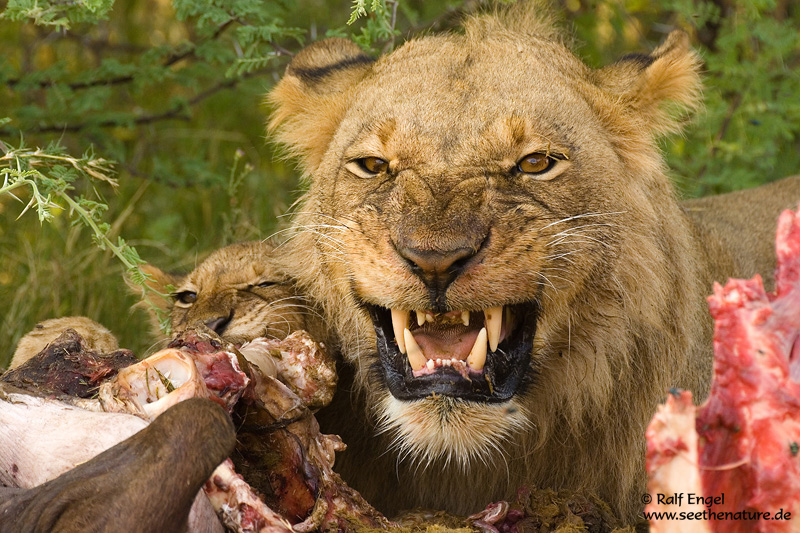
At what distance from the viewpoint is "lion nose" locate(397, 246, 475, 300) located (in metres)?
2.58

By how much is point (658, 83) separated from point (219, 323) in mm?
1647

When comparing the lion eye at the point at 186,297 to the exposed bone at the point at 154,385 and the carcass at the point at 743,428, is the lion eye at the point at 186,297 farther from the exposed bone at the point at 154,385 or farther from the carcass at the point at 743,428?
the carcass at the point at 743,428

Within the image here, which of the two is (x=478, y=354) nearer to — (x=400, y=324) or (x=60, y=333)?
(x=400, y=324)

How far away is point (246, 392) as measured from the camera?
104 inches

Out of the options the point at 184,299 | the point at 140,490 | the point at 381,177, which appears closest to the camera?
the point at 140,490

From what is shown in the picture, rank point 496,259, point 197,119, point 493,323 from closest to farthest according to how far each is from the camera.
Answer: point 496,259
point 493,323
point 197,119

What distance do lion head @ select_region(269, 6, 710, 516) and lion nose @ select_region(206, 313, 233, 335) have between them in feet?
0.98

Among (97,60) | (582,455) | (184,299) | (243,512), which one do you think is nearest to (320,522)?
(243,512)

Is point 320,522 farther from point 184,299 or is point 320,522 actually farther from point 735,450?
point 184,299

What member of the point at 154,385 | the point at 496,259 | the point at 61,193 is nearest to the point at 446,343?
the point at 496,259

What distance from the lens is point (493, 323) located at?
279cm

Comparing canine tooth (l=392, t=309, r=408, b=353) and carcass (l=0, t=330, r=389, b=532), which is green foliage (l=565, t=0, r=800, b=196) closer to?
canine tooth (l=392, t=309, r=408, b=353)

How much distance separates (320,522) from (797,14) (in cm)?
562

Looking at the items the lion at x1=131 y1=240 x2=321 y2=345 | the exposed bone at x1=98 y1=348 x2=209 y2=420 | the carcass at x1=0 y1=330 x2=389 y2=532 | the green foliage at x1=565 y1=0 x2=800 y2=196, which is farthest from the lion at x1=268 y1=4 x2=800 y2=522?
the green foliage at x1=565 y1=0 x2=800 y2=196
